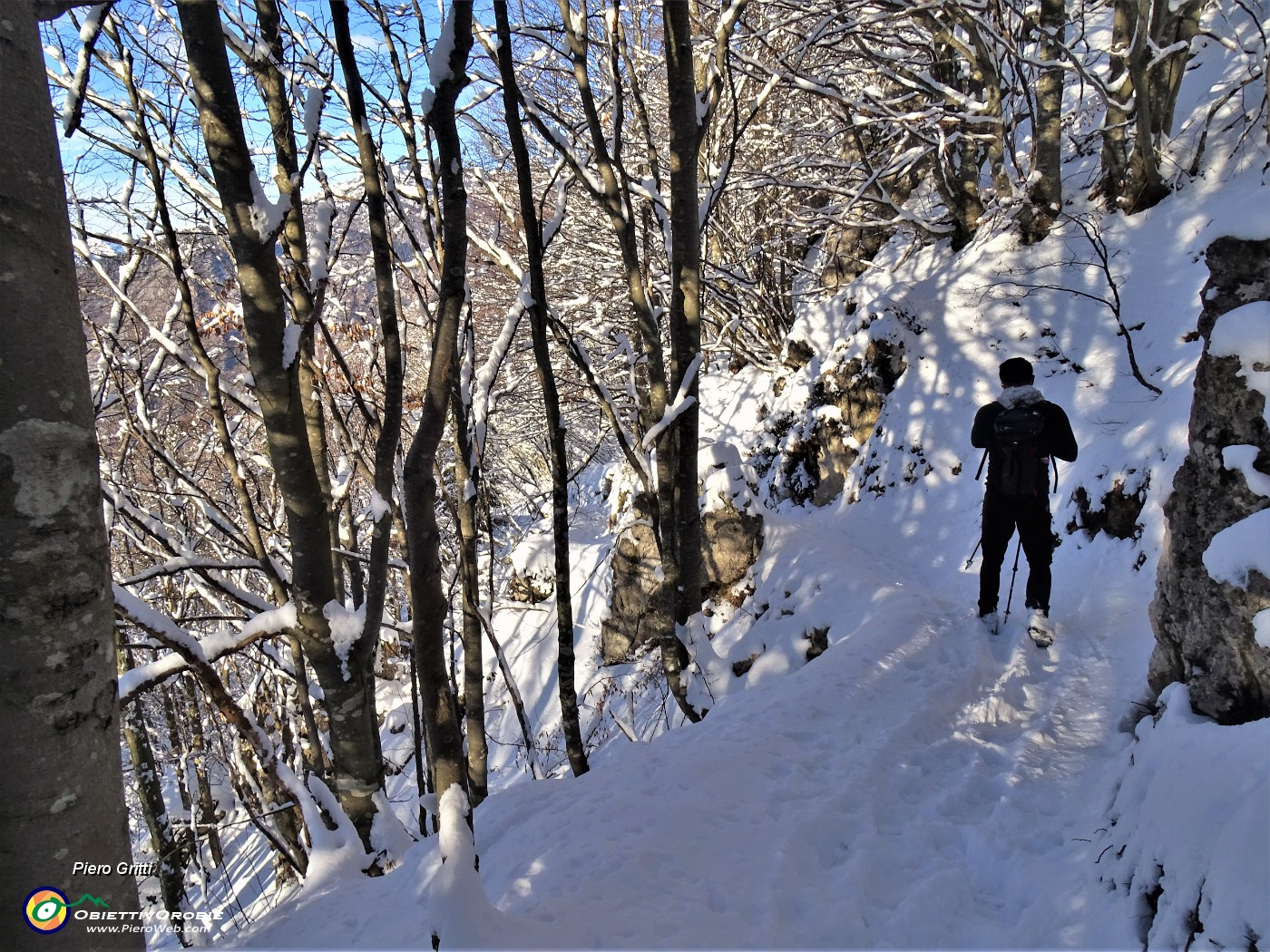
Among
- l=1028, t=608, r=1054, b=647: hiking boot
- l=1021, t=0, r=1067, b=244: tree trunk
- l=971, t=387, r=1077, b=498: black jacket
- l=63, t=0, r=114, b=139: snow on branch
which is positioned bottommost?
l=1028, t=608, r=1054, b=647: hiking boot

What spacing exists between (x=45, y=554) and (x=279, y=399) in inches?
91.0

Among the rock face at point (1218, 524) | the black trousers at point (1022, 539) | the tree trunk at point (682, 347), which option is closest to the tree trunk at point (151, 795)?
the tree trunk at point (682, 347)

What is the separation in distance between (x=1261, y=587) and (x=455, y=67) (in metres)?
3.04

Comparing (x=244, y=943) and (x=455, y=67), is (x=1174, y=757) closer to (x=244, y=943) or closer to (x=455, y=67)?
(x=455, y=67)

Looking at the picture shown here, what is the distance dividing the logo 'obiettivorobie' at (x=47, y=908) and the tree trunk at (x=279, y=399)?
2.41 m

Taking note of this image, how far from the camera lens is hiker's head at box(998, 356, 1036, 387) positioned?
13.7ft

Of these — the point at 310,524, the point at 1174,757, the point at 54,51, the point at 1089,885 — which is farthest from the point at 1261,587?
the point at 54,51

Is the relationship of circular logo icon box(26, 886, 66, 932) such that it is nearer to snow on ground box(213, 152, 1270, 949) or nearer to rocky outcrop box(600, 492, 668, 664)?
snow on ground box(213, 152, 1270, 949)

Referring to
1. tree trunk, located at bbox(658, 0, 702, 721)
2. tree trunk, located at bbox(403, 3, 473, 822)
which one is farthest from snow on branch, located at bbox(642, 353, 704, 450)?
tree trunk, located at bbox(403, 3, 473, 822)

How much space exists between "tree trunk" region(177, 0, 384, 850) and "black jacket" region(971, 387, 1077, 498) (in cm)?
394

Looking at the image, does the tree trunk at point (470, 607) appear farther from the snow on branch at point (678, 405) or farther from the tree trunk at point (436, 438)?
the tree trunk at point (436, 438)

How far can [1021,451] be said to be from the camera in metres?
4.13

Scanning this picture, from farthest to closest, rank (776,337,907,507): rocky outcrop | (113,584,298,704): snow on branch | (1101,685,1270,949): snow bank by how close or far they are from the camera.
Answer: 1. (776,337,907,507): rocky outcrop
2. (113,584,298,704): snow on branch
3. (1101,685,1270,949): snow bank

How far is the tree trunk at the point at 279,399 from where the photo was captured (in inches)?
104
